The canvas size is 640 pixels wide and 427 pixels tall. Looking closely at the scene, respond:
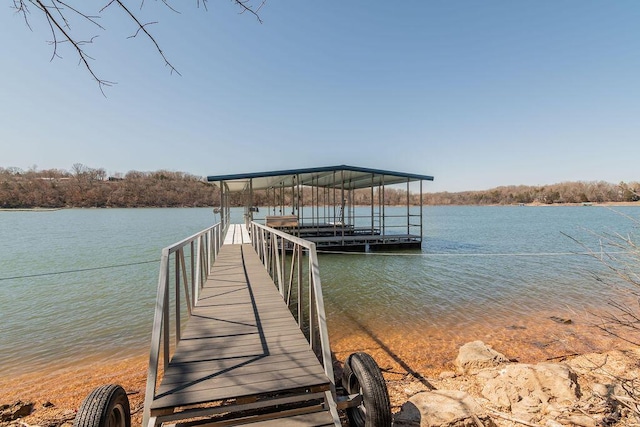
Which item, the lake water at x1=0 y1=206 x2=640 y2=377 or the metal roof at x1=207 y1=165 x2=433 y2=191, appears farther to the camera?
the metal roof at x1=207 y1=165 x2=433 y2=191

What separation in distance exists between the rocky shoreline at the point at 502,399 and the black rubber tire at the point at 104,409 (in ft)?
4.08

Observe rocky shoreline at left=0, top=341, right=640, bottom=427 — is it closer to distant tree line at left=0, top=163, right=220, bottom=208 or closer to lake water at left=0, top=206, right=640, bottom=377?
lake water at left=0, top=206, right=640, bottom=377

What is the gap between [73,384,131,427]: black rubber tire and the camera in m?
1.87

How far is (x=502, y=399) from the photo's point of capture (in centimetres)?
327

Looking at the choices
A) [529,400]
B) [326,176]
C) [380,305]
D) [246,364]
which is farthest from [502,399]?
[326,176]

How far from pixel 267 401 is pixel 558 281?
36.5ft

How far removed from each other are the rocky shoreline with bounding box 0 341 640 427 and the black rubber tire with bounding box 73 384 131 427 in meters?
1.24

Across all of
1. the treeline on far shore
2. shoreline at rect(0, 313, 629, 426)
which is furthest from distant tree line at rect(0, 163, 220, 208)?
shoreline at rect(0, 313, 629, 426)

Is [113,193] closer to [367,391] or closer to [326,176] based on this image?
[326,176]

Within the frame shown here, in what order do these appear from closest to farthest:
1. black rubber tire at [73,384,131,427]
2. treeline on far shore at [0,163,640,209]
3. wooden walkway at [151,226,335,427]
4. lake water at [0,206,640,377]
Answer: black rubber tire at [73,384,131,427] → wooden walkway at [151,226,335,427] → lake water at [0,206,640,377] → treeline on far shore at [0,163,640,209]

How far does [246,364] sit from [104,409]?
39.5 inches

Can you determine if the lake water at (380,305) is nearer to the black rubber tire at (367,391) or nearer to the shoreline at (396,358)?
the shoreline at (396,358)

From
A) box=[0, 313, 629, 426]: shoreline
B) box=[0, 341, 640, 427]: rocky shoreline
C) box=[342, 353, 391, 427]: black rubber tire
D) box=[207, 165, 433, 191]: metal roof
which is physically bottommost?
box=[0, 313, 629, 426]: shoreline

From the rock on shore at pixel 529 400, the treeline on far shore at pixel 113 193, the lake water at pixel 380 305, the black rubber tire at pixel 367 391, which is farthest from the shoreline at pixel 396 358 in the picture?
the treeline on far shore at pixel 113 193
